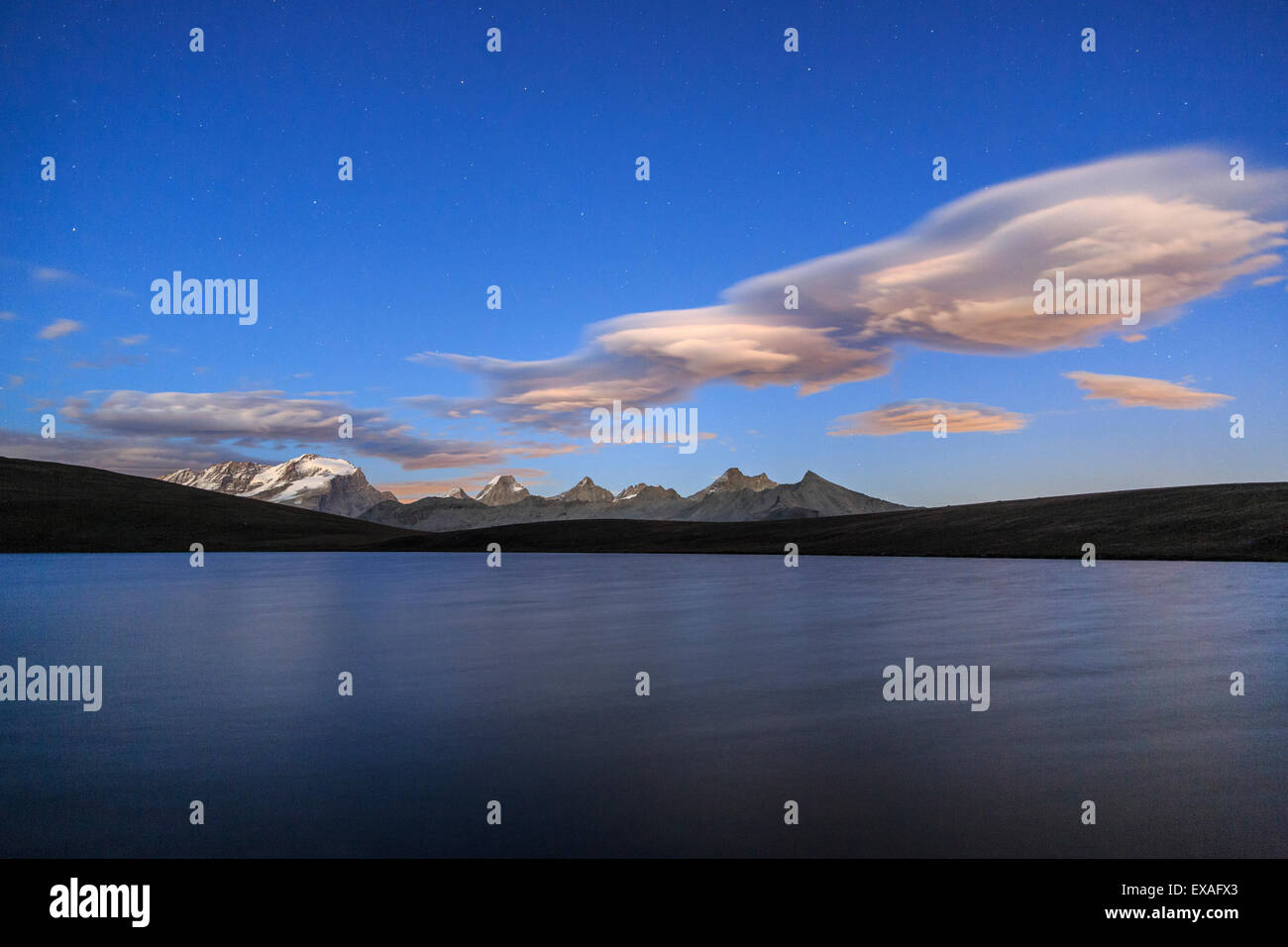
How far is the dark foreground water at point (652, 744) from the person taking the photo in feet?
29.9

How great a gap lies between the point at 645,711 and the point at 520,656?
7.92 meters

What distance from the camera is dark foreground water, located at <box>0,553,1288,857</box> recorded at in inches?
359

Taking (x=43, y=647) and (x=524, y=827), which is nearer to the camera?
(x=524, y=827)

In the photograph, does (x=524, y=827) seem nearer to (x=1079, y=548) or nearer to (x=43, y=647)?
(x=43, y=647)

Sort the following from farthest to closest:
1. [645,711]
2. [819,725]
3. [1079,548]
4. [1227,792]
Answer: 1. [1079,548]
2. [645,711]
3. [819,725]
4. [1227,792]

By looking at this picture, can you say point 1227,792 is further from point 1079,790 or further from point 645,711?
point 645,711

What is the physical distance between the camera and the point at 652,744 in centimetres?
1302

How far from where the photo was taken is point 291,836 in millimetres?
9102
